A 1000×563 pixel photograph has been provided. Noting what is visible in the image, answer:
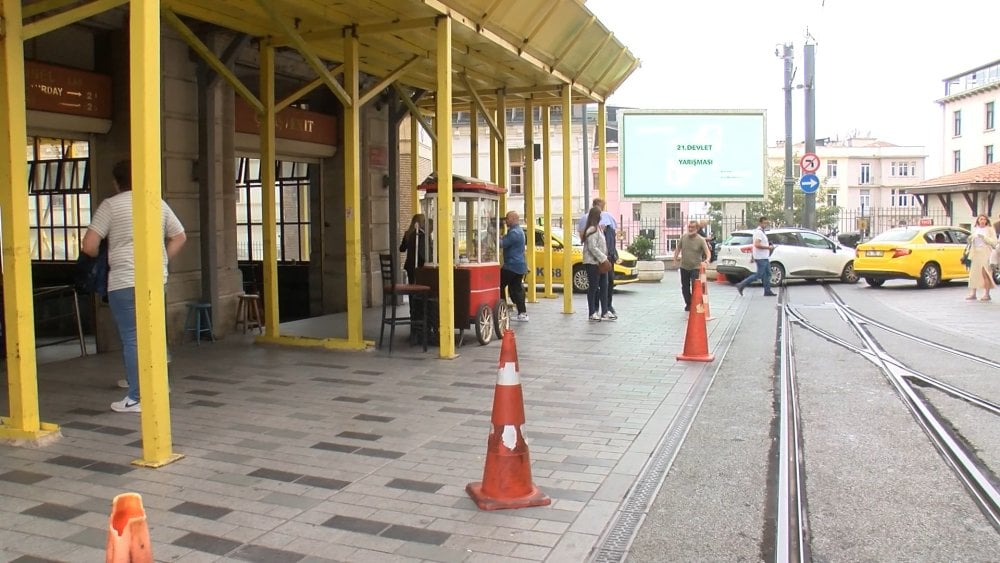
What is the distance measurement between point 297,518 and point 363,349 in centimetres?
581

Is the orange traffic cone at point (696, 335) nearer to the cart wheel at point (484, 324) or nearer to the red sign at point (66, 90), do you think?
the cart wheel at point (484, 324)

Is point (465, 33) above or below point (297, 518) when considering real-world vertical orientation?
above

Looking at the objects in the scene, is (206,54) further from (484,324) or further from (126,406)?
(126,406)

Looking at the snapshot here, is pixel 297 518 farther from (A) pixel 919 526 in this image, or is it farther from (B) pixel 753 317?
(B) pixel 753 317

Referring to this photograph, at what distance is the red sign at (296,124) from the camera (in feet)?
39.4

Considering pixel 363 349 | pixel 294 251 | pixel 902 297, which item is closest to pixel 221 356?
pixel 363 349

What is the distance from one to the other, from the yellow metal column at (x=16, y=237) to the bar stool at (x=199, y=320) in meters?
4.86

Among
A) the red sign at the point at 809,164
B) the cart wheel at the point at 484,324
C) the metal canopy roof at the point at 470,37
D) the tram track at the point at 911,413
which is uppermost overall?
the metal canopy roof at the point at 470,37

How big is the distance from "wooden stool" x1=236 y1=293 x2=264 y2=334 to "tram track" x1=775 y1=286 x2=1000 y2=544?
22.9 feet

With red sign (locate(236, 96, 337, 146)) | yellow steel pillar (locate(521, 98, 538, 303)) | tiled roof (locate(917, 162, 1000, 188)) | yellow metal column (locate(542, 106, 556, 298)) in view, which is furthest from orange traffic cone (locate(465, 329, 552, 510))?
tiled roof (locate(917, 162, 1000, 188))

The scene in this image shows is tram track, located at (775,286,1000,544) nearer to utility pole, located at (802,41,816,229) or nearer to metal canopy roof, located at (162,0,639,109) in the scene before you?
metal canopy roof, located at (162,0,639,109)

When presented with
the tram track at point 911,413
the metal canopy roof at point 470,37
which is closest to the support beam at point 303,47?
the metal canopy roof at point 470,37

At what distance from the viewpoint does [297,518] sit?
442 centimetres

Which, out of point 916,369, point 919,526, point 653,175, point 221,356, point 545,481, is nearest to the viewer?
point 919,526
